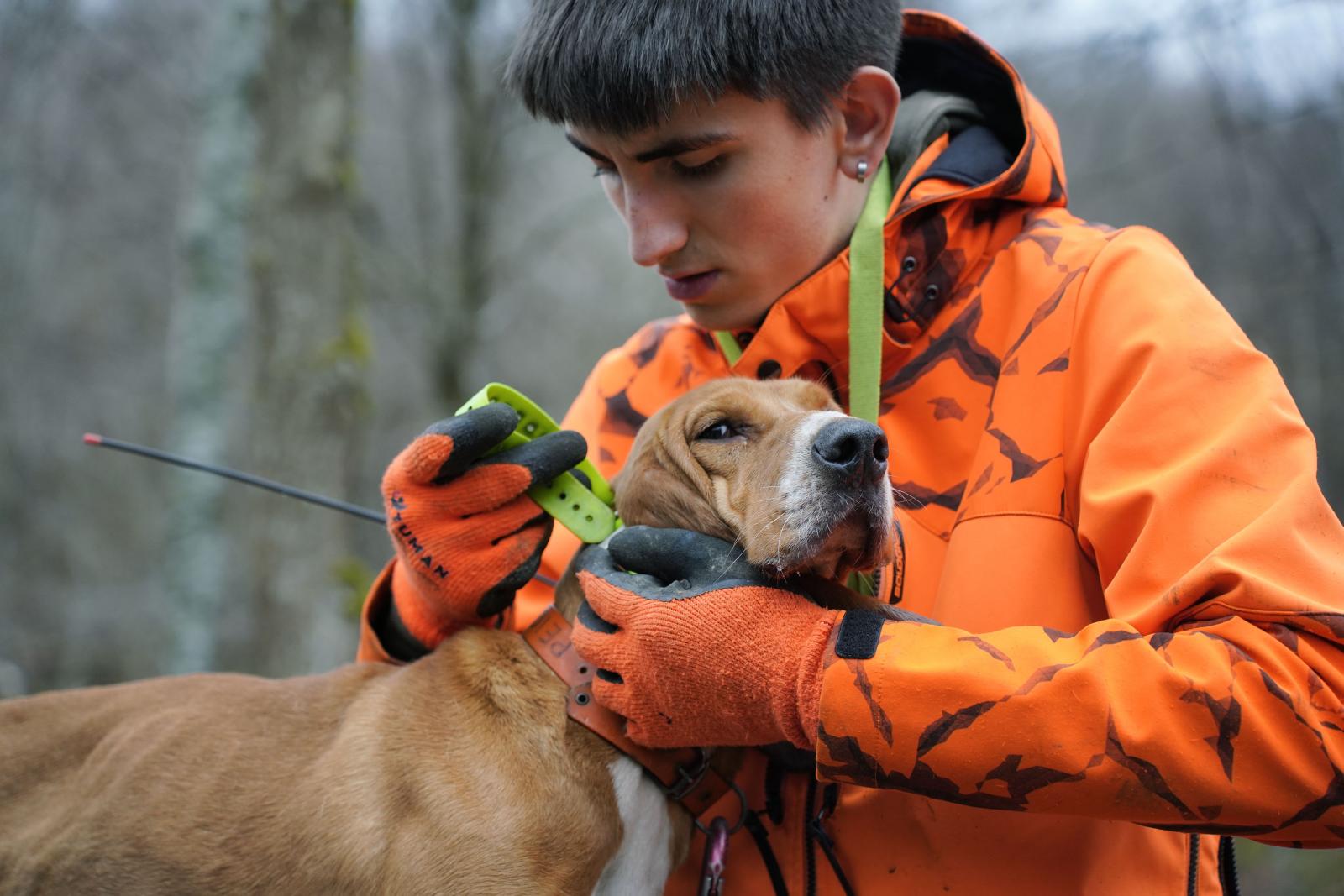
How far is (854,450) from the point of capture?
2.46 meters

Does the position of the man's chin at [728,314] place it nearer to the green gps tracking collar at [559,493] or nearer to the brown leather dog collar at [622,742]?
the green gps tracking collar at [559,493]

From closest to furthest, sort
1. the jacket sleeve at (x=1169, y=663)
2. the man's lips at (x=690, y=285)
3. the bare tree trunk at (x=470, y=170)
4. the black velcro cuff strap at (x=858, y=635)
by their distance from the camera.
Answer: the jacket sleeve at (x=1169, y=663), the black velcro cuff strap at (x=858, y=635), the man's lips at (x=690, y=285), the bare tree trunk at (x=470, y=170)

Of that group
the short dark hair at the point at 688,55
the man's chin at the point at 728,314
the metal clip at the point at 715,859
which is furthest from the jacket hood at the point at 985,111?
the metal clip at the point at 715,859

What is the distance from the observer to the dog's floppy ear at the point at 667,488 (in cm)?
275

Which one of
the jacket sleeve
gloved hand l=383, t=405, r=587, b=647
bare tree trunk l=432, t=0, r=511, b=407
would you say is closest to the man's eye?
gloved hand l=383, t=405, r=587, b=647

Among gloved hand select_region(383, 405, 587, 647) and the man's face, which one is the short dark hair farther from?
gloved hand select_region(383, 405, 587, 647)

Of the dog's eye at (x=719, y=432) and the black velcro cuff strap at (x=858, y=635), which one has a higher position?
the dog's eye at (x=719, y=432)

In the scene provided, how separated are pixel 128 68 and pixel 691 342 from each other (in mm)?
17964

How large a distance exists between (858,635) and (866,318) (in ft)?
3.18

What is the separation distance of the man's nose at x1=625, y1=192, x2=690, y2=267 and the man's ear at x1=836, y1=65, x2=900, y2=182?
537 millimetres

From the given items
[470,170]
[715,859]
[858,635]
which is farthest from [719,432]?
[470,170]

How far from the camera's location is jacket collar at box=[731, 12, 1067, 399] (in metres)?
2.78

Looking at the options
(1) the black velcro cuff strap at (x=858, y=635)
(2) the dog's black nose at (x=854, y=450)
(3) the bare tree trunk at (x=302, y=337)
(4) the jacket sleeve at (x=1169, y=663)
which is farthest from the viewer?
(3) the bare tree trunk at (x=302, y=337)

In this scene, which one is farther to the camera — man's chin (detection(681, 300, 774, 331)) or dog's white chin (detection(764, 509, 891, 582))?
man's chin (detection(681, 300, 774, 331))
